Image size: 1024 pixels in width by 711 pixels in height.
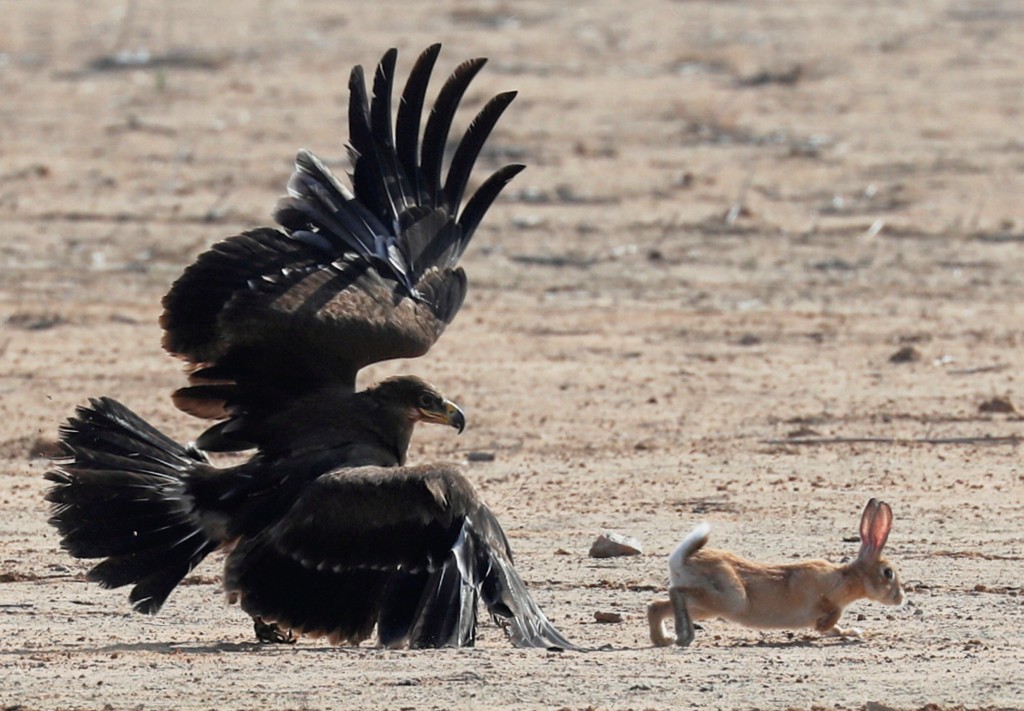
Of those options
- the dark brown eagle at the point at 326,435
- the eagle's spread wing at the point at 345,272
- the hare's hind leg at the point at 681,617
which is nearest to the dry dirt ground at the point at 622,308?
the hare's hind leg at the point at 681,617

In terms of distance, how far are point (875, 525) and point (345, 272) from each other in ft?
7.34

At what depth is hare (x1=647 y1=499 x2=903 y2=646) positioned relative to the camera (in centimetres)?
674

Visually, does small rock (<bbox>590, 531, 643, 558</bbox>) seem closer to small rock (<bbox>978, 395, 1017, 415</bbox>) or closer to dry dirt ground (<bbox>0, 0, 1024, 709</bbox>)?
dry dirt ground (<bbox>0, 0, 1024, 709</bbox>)

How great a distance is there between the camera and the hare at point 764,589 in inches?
265

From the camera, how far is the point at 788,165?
17.5 meters

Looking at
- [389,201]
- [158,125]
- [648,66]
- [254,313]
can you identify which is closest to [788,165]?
[648,66]

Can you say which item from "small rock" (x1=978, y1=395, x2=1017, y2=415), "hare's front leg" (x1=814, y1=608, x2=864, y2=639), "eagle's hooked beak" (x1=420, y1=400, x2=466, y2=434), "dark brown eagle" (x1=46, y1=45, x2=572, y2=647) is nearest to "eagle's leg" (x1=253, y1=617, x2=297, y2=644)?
"dark brown eagle" (x1=46, y1=45, x2=572, y2=647)

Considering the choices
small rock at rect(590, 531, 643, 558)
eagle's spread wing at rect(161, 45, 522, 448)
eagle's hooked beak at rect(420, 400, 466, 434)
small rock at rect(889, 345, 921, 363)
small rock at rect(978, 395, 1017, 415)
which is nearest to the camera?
eagle's spread wing at rect(161, 45, 522, 448)

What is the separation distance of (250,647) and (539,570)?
1.51m

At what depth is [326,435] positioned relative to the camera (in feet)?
23.9

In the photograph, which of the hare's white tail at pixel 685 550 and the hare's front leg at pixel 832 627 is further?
the hare's front leg at pixel 832 627

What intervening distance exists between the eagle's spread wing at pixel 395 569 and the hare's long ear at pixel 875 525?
117cm

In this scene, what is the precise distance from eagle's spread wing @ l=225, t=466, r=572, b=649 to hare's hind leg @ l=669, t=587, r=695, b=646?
1.26 ft

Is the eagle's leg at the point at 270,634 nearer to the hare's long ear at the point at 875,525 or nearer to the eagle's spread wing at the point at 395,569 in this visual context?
the eagle's spread wing at the point at 395,569
